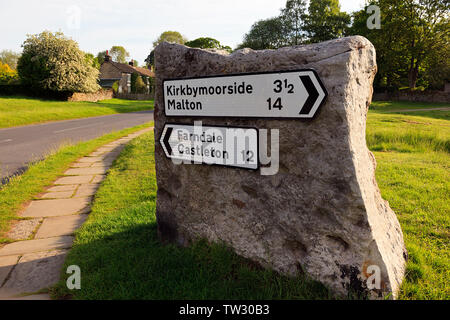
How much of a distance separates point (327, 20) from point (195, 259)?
53952 mm

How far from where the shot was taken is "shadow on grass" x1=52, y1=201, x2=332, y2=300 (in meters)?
2.20

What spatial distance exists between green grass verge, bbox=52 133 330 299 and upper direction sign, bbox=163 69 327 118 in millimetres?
1221

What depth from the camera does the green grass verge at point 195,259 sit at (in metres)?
2.21

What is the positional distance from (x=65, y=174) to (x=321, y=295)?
5671mm

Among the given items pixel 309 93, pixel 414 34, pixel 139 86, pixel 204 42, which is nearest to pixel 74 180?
pixel 309 93

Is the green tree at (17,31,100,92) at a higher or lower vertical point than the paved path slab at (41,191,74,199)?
higher

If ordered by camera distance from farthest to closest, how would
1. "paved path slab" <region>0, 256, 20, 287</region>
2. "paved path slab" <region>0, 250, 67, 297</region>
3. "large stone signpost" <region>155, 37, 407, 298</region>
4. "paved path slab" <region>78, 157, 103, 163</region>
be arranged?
"paved path slab" <region>78, 157, 103, 163</region>
"paved path slab" <region>0, 256, 20, 287</region>
"paved path slab" <region>0, 250, 67, 297</region>
"large stone signpost" <region>155, 37, 407, 298</region>

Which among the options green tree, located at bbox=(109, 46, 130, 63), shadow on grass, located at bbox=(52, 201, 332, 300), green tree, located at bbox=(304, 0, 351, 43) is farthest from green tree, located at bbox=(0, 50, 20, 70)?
shadow on grass, located at bbox=(52, 201, 332, 300)

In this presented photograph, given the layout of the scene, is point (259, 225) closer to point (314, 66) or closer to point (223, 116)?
point (223, 116)

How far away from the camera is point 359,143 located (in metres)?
2.16

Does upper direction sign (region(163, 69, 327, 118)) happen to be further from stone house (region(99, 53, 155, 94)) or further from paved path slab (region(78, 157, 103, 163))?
stone house (region(99, 53, 155, 94))

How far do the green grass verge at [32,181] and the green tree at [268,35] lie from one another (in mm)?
52181

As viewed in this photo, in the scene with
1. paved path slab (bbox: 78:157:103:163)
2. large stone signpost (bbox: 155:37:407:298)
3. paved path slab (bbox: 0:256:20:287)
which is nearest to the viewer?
large stone signpost (bbox: 155:37:407:298)

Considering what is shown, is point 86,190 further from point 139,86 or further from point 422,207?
point 139,86
